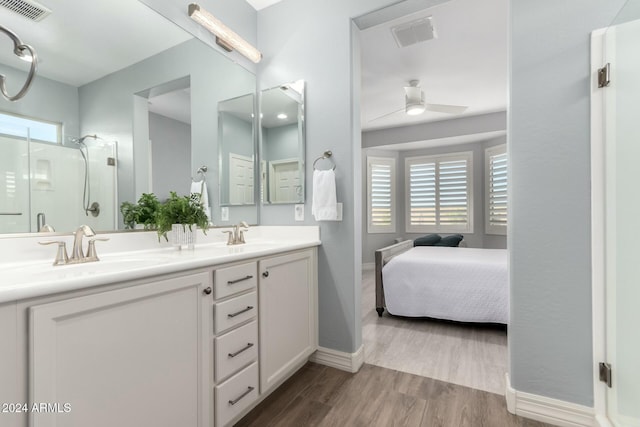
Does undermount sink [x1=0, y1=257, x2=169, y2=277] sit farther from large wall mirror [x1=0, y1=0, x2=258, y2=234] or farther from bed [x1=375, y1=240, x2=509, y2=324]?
bed [x1=375, y1=240, x2=509, y2=324]

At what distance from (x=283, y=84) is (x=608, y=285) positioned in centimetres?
232

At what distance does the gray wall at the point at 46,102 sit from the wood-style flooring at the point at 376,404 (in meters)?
1.70

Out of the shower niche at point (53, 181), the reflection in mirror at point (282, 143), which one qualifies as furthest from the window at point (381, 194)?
the shower niche at point (53, 181)

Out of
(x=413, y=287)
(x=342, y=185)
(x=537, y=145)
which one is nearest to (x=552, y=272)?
(x=537, y=145)

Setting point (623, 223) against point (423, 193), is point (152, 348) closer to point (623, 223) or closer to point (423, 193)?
point (623, 223)

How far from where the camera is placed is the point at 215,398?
1.31 meters

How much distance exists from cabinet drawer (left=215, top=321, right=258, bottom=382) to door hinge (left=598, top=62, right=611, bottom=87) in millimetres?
2048

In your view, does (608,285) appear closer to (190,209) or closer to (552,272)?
(552,272)

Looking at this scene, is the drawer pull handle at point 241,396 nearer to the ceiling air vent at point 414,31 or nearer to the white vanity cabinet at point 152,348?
the white vanity cabinet at point 152,348

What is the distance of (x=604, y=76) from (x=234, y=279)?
1983mm

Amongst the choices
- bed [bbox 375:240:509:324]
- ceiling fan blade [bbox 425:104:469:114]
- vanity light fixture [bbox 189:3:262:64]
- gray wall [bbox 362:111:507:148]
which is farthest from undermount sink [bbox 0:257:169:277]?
gray wall [bbox 362:111:507:148]

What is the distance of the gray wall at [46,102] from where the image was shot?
3.97 feet

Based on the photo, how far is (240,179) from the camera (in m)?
2.36

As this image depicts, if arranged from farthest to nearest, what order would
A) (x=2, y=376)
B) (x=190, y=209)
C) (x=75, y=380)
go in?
1. (x=190, y=209)
2. (x=75, y=380)
3. (x=2, y=376)
